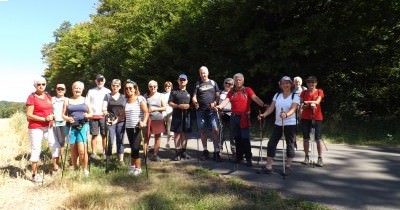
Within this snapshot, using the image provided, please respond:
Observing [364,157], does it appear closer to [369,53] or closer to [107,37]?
[369,53]

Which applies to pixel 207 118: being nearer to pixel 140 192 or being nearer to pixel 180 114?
pixel 180 114

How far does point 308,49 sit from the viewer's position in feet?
51.7

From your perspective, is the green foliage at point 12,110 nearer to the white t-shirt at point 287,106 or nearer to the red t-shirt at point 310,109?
the red t-shirt at point 310,109

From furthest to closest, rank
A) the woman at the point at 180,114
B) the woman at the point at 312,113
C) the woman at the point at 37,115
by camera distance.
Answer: the woman at the point at 180,114 → the woman at the point at 312,113 → the woman at the point at 37,115

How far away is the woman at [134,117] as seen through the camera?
7.76 meters

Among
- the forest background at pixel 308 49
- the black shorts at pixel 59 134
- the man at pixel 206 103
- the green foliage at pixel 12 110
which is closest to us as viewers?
the black shorts at pixel 59 134

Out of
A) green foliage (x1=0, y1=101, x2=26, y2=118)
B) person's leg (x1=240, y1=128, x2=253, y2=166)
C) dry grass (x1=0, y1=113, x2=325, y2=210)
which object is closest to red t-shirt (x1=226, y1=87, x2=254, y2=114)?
person's leg (x1=240, y1=128, x2=253, y2=166)

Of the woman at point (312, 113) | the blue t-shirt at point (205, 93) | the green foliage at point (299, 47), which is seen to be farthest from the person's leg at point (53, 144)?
the green foliage at point (299, 47)

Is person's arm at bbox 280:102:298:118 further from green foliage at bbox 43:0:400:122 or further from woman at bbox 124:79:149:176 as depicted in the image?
green foliage at bbox 43:0:400:122

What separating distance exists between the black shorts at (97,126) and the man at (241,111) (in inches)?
105

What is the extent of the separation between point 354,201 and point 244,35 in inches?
504

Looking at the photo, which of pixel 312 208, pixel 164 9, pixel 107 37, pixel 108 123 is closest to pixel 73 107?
pixel 108 123

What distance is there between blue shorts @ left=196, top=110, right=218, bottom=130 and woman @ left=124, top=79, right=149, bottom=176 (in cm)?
155

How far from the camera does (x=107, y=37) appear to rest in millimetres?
37094
